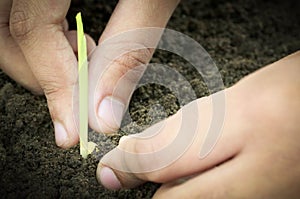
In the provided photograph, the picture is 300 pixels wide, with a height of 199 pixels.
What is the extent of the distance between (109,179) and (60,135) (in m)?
0.13

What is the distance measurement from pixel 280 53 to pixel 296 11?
177mm

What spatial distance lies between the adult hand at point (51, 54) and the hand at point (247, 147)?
194 mm

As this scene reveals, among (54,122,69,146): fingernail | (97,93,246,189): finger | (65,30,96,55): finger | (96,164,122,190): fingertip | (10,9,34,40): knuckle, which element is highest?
(97,93,246,189): finger

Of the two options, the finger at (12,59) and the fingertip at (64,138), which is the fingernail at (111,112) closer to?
the fingertip at (64,138)

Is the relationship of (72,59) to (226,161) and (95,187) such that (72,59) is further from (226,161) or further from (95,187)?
(226,161)

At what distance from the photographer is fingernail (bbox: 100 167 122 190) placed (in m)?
0.84

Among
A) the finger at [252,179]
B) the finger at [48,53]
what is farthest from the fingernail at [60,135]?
the finger at [252,179]

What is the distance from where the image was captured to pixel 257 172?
707 millimetres

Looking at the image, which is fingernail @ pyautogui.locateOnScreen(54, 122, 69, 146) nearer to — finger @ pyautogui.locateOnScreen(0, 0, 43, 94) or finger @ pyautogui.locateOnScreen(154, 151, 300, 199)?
finger @ pyautogui.locateOnScreen(0, 0, 43, 94)

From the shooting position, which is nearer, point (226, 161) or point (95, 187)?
point (226, 161)

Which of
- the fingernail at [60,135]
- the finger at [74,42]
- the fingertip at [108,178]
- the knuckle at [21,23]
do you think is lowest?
the fingernail at [60,135]

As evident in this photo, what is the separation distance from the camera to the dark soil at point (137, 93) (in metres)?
0.89

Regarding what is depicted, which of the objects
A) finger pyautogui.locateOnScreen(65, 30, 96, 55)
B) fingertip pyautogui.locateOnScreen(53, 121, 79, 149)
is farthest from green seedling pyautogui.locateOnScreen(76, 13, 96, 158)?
finger pyautogui.locateOnScreen(65, 30, 96, 55)

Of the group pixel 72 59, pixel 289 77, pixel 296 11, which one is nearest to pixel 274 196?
pixel 289 77
